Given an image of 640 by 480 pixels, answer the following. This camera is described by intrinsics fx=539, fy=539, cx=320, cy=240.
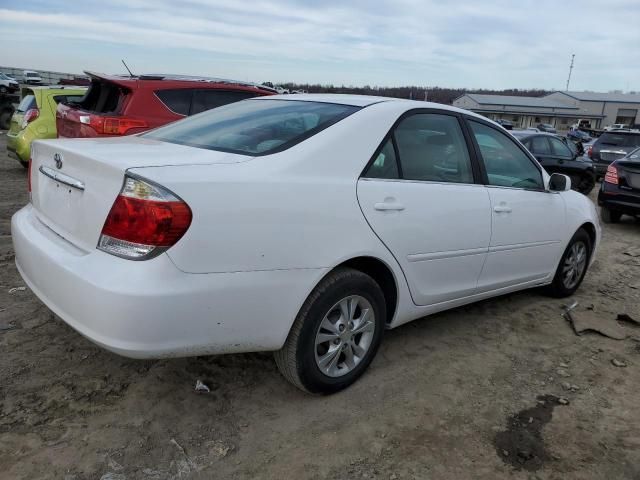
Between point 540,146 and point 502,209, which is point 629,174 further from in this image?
point 502,209

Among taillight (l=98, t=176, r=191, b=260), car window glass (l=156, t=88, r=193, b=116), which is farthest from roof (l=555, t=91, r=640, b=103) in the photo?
taillight (l=98, t=176, r=191, b=260)

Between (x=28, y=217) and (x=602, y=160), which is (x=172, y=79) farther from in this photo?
(x=602, y=160)

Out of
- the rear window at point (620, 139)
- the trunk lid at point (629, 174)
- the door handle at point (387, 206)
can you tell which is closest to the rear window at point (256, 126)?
the door handle at point (387, 206)

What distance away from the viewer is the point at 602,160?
1409 cm

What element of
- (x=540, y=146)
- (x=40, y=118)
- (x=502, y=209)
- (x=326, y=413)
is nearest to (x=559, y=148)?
(x=540, y=146)

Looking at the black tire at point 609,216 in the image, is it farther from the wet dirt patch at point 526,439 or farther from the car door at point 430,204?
the wet dirt patch at point 526,439

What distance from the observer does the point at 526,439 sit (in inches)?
106

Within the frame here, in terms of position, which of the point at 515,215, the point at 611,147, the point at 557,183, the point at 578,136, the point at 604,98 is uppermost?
the point at 604,98

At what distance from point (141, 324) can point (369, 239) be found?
1.22 meters

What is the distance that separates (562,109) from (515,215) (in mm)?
84185

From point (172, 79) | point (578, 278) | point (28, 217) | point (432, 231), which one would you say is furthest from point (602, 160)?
point (28, 217)

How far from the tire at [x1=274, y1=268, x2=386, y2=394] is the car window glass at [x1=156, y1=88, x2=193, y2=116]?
4.32m

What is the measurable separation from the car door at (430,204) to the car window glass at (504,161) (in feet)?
0.66

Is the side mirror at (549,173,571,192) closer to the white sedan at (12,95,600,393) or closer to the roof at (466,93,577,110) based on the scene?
the white sedan at (12,95,600,393)
